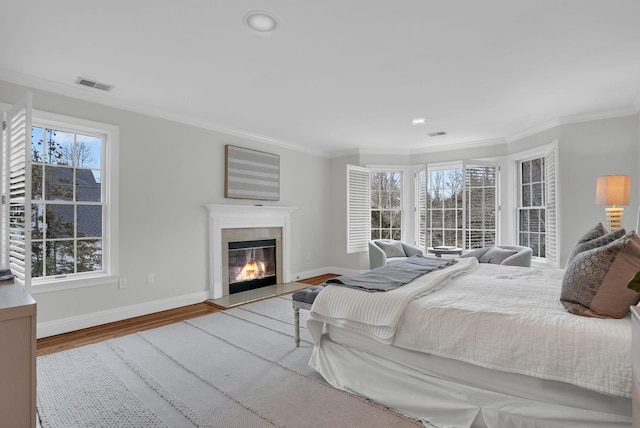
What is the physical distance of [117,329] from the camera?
3.56m

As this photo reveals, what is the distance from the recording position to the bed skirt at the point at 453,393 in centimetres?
159

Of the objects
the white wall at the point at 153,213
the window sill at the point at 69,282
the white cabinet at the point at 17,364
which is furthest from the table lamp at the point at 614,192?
the window sill at the point at 69,282

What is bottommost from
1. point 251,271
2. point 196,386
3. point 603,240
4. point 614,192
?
point 196,386

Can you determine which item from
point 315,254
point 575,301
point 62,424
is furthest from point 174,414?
point 315,254

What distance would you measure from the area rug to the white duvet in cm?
44

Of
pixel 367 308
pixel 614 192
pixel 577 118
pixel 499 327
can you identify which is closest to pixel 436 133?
pixel 577 118

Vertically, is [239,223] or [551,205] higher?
[551,205]

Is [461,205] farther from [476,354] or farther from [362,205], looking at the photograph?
[476,354]

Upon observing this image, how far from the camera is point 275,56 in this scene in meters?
2.79

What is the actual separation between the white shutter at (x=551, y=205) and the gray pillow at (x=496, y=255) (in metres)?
0.59

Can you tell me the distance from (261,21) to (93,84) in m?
2.11

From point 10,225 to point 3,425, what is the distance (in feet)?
6.78

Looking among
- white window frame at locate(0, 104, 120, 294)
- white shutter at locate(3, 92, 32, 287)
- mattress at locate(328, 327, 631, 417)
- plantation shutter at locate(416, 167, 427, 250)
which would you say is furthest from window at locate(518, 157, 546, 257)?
white shutter at locate(3, 92, 32, 287)

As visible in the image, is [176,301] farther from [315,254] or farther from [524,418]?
[524,418]
